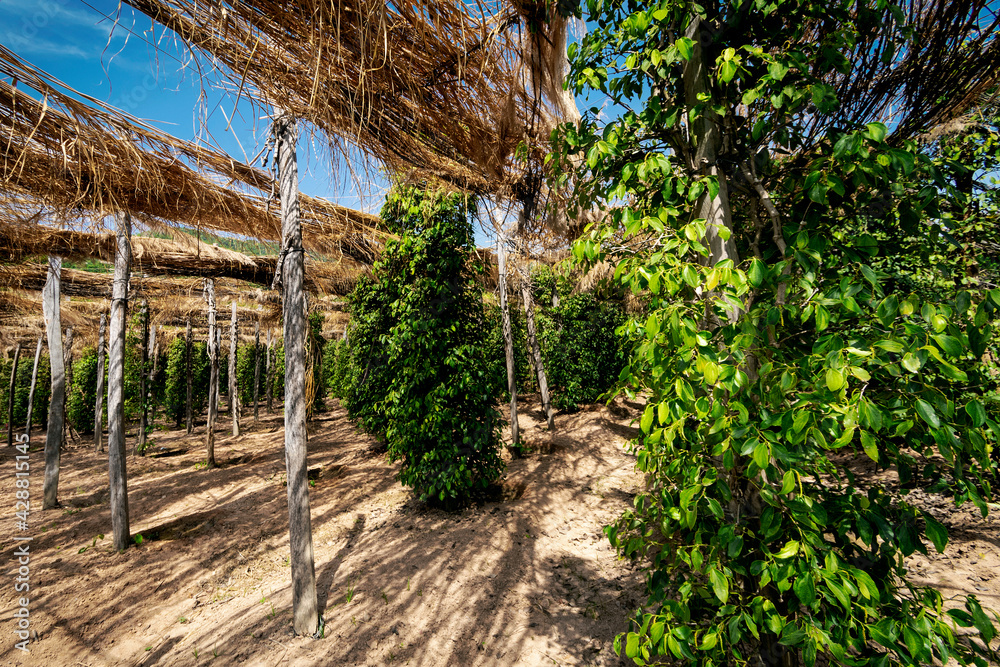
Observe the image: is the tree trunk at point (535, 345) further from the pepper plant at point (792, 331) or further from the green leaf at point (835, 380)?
the green leaf at point (835, 380)

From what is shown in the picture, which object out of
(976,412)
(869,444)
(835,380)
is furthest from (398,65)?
(976,412)

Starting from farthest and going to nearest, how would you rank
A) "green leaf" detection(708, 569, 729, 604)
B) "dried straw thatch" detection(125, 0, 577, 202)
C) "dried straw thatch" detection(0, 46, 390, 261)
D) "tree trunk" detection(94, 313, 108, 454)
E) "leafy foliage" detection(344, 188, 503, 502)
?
1. "tree trunk" detection(94, 313, 108, 454)
2. "leafy foliage" detection(344, 188, 503, 502)
3. "dried straw thatch" detection(0, 46, 390, 261)
4. "dried straw thatch" detection(125, 0, 577, 202)
5. "green leaf" detection(708, 569, 729, 604)

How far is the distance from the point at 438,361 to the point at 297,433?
7.25 feet

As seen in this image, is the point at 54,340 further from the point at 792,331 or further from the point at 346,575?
the point at 792,331

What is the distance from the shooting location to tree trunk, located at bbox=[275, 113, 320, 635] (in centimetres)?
292

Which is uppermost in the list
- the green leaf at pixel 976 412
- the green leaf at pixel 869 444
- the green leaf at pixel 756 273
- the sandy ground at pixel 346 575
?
the green leaf at pixel 756 273

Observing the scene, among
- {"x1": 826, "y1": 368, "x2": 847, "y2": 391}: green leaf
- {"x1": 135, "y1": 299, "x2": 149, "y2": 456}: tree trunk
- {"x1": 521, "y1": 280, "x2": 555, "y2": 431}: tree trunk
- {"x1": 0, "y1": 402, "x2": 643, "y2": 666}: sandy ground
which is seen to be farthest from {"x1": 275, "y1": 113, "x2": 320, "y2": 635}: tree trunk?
{"x1": 135, "y1": 299, "x2": 149, "y2": 456}: tree trunk

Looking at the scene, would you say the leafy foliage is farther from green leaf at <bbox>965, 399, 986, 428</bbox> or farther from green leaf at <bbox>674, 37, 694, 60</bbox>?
green leaf at <bbox>965, 399, 986, 428</bbox>

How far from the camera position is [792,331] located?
164 centimetres

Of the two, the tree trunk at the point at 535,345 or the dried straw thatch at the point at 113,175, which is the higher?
the dried straw thatch at the point at 113,175

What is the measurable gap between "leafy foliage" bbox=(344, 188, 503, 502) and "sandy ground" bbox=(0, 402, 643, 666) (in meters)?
0.66

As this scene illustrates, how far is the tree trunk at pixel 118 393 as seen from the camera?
434 centimetres

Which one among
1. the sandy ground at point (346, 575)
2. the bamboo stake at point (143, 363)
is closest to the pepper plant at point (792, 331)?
the sandy ground at point (346, 575)

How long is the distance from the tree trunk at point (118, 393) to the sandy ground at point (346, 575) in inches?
15.9
